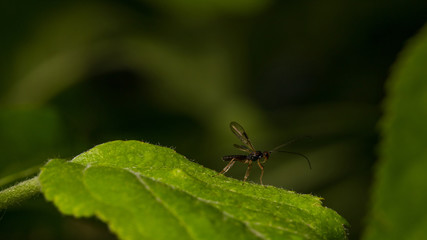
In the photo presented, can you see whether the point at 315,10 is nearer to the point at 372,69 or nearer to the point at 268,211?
the point at 372,69

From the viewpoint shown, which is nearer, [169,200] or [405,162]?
[169,200]

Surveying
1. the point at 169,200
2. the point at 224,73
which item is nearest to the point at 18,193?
the point at 169,200

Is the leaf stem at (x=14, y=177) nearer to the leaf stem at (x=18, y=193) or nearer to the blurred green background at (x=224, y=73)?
the leaf stem at (x=18, y=193)

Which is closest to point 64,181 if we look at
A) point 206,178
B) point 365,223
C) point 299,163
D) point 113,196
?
point 113,196

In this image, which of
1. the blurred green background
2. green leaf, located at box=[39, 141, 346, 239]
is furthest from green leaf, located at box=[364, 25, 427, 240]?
the blurred green background

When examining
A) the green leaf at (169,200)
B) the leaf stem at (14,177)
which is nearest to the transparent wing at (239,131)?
the leaf stem at (14,177)

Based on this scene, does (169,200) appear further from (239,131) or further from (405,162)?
(239,131)
